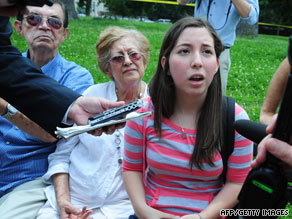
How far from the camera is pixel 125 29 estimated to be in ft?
9.61

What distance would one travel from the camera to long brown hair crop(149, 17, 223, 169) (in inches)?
79.7

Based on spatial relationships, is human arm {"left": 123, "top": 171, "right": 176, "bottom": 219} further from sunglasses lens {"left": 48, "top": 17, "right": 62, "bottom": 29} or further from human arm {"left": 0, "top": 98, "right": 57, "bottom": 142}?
sunglasses lens {"left": 48, "top": 17, "right": 62, "bottom": 29}

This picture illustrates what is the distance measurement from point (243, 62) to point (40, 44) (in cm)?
813

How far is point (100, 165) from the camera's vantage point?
247 centimetres

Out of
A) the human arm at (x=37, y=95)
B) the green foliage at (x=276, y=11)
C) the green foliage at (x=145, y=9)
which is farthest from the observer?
the green foliage at (x=145, y=9)

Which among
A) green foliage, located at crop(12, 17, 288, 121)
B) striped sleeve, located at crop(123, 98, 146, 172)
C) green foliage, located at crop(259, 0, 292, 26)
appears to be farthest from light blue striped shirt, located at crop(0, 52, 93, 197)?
green foliage, located at crop(259, 0, 292, 26)

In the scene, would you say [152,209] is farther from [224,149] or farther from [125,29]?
[125,29]

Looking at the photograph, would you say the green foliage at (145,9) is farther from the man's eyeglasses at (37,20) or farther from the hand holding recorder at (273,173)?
the hand holding recorder at (273,173)

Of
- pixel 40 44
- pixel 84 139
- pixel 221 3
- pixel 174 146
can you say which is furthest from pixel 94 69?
pixel 174 146

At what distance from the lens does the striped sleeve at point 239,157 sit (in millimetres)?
2055

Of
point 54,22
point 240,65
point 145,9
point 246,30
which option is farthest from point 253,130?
point 145,9

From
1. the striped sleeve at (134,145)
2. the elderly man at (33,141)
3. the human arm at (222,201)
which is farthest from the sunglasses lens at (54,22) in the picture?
the human arm at (222,201)

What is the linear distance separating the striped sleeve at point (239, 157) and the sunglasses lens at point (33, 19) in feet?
6.30

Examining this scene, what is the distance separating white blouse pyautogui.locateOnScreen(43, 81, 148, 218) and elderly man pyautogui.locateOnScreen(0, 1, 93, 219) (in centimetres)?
15
